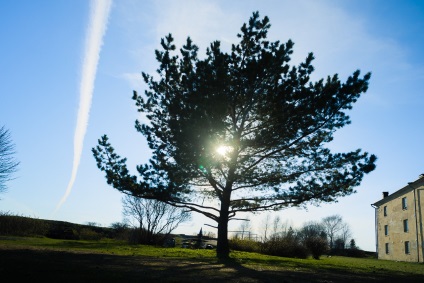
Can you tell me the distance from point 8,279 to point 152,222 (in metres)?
26.9

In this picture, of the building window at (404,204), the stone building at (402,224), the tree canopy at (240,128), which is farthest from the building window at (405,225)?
the tree canopy at (240,128)

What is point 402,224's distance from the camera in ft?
114

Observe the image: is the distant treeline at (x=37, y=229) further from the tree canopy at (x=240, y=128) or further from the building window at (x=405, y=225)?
the building window at (x=405, y=225)

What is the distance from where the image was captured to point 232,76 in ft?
49.3

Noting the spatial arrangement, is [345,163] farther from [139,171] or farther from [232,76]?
[139,171]

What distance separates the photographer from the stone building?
1230 inches

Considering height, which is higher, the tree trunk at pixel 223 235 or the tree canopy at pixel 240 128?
the tree canopy at pixel 240 128

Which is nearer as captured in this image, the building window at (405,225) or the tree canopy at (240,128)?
the tree canopy at (240,128)

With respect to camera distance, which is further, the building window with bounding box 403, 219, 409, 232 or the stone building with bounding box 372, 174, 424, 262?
the building window with bounding box 403, 219, 409, 232

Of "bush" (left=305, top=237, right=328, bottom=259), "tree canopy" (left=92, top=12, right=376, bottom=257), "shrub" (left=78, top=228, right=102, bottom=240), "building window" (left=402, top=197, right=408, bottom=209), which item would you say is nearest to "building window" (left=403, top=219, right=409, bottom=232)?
"building window" (left=402, top=197, right=408, bottom=209)

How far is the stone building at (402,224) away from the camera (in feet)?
102

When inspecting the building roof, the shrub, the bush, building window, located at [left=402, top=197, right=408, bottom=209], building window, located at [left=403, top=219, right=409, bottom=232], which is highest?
the building roof

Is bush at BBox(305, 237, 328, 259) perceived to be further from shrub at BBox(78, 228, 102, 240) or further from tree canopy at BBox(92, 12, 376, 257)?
shrub at BBox(78, 228, 102, 240)

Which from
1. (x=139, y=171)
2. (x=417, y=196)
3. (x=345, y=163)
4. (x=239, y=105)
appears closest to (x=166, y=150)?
(x=139, y=171)
